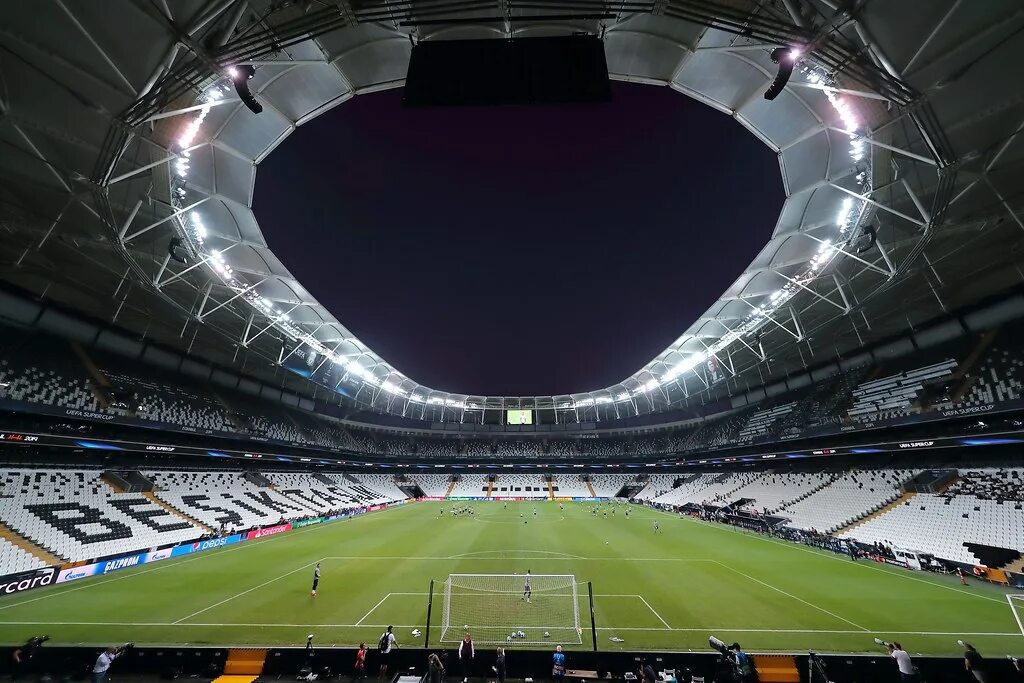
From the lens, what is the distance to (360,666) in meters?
Result: 10.7

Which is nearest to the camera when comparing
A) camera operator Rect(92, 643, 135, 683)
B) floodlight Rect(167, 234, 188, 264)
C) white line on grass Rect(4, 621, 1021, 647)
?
camera operator Rect(92, 643, 135, 683)

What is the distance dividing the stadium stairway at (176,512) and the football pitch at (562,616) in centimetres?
334

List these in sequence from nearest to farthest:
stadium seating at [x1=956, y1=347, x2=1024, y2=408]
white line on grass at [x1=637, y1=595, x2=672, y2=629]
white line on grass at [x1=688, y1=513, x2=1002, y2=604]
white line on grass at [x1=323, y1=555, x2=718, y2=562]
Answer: white line on grass at [x1=637, y1=595, x2=672, y2=629], white line on grass at [x1=688, y1=513, x2=1002, y2=604], stadium seating at [x1=956, y1=347, x2=1024, y2=408], white line on grass at [x1=323, y1=555, x2=718, y2=562]

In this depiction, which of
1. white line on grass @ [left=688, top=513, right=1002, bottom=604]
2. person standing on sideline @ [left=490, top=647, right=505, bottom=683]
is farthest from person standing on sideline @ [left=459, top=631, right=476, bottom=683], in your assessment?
white line on grass @ [left=688, top=513, right=1002, bottom=604]

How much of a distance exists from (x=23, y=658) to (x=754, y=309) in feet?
124

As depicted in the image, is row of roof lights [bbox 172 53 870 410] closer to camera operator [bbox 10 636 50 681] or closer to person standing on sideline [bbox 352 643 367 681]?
camera operator [bbox 10 636 50 681]

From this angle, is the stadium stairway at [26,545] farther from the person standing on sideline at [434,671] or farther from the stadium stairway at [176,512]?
the person standing on sideline at [434,671]

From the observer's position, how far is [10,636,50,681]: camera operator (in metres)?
10.4

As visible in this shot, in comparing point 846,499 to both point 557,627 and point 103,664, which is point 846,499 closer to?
point 557,627

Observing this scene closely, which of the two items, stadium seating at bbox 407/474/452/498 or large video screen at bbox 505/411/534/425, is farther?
large video screen at bbox 505/411/534/425

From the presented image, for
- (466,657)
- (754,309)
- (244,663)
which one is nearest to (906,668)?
(466,657)

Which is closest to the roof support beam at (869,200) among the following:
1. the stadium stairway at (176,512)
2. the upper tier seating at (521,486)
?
the stadium stairway at (176,512)

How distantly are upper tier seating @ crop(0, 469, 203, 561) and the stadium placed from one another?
23 centimetres

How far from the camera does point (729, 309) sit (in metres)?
32.5
